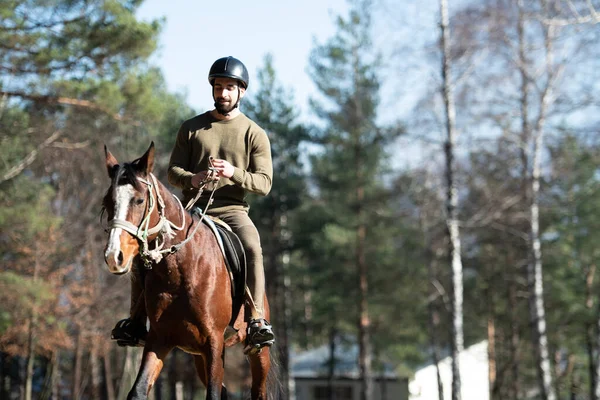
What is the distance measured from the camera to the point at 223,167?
636 cm

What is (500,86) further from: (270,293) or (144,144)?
(270,293)

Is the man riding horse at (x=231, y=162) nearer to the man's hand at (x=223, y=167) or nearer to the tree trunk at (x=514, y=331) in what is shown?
the man's hand at (x=223, y=167)

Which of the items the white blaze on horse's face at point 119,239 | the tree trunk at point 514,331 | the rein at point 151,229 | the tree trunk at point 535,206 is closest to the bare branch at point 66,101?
the tree trunk at point 535,206

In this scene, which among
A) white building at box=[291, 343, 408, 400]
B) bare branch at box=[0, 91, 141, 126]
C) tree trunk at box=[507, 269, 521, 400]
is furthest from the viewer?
white building at box=[291, 343, 408, 400]

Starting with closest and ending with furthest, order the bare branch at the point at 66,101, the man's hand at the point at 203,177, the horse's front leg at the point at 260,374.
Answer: the man's hand at the point at 203,177, the horse's front leg at the point at 260,374, the bare branch at the point at 66,101

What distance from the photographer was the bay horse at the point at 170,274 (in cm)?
552

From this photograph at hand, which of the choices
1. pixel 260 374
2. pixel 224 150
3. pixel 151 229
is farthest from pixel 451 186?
pixel 151 229

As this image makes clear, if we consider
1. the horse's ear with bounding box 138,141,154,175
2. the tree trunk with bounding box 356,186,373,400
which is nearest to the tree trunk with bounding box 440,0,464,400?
the tree trunk with bounding box 356,186,373,400

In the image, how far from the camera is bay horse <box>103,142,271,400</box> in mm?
5516

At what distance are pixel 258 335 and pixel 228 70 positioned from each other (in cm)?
231

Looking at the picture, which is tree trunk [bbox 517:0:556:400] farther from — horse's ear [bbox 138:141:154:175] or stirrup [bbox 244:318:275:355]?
horse's ear [bbox 138:141:154:175]

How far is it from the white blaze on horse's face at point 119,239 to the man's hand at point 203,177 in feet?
3.12

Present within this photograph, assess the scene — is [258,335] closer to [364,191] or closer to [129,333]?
[129,333]

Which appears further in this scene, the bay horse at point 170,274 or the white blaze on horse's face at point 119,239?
the bay horse at point 170,274
